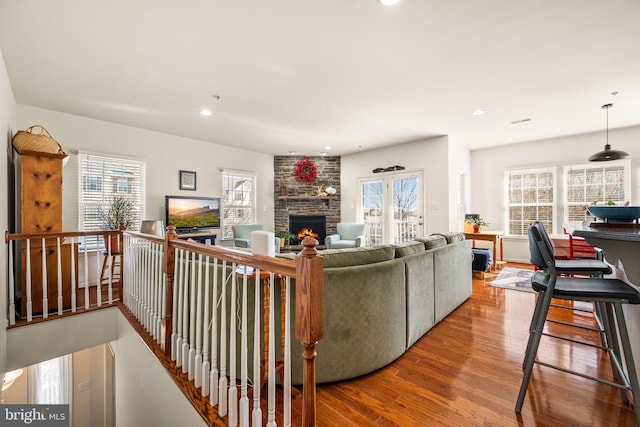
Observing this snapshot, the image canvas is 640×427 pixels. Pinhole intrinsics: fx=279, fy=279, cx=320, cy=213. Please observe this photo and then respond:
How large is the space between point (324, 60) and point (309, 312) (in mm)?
2484

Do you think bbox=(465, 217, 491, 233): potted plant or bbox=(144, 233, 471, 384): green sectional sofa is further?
bbox=(465, 217, 491, 233): potted plant

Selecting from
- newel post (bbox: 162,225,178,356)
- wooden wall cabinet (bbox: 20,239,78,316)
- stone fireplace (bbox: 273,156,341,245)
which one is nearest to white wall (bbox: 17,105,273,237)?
stone fireplace (bbox: 273,156,341,245)

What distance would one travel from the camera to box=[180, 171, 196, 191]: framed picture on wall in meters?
5.35

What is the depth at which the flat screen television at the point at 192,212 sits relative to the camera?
5.09m

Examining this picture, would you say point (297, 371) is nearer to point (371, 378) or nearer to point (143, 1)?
point (371, 378)

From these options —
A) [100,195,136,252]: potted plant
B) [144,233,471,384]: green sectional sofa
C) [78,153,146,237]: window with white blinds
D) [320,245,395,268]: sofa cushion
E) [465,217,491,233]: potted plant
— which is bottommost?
[144,233,471,384]: green sectional sofa

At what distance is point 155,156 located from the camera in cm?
500

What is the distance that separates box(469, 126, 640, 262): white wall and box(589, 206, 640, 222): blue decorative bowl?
16.3 feet

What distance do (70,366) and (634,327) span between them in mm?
6664

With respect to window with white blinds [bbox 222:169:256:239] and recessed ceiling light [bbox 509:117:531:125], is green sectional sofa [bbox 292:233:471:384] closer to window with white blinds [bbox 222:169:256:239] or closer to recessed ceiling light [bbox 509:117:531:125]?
recessed ceiling light [bbox 509:117:531:125]

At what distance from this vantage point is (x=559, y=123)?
475 cm

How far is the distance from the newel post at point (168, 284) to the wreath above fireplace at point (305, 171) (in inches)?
197

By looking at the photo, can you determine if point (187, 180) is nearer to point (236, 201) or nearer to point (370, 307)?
point (236, 201)

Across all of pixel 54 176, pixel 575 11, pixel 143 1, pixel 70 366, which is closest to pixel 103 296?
pixel 54 176
